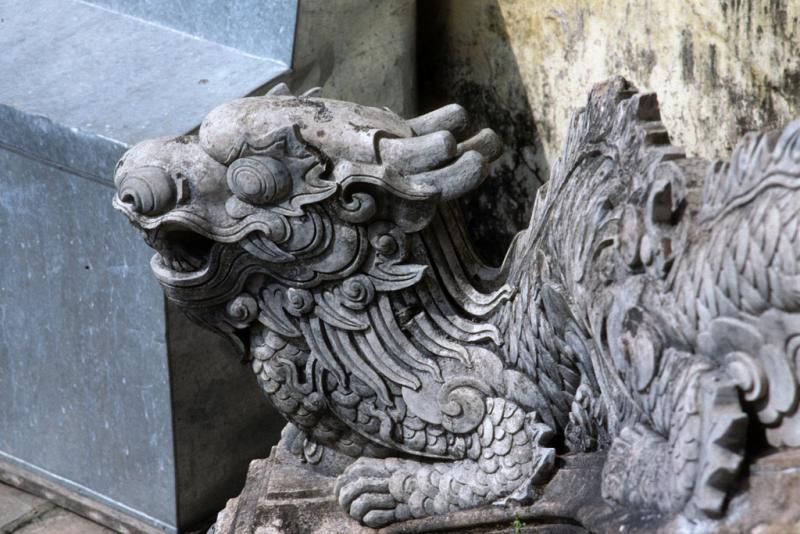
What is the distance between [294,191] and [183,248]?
0.75 ft

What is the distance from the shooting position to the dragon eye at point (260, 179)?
204 centimetres

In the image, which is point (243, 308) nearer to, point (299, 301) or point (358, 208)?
point (299, 301)

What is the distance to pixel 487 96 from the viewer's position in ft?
11.4

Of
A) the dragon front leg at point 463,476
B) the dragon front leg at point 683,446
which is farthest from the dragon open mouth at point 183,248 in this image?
the dragon front leg at point 683,446

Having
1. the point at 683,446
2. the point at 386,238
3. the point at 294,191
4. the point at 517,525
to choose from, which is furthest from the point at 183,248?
the point at 683,446

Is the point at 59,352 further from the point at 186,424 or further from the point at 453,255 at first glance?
the point at 453,255

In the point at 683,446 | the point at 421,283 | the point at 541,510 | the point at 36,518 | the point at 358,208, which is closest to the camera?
the point at 683,446

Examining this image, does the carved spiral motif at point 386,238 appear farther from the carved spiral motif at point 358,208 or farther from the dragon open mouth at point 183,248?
the dragon open mouth at point 183,248

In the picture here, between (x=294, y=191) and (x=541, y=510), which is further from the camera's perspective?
(x=294, y=191)

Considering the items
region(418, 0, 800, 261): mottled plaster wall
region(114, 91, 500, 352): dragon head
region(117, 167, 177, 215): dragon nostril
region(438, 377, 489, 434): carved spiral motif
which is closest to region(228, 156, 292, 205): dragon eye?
region(114, 91, 500, 352): dragon head

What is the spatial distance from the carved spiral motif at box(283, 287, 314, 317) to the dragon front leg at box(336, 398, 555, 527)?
0.30 m

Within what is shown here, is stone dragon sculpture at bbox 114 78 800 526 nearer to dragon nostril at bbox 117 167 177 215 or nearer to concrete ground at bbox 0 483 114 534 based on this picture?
dragon nostril at bbox 117 167 177 215

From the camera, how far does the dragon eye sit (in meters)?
2.04

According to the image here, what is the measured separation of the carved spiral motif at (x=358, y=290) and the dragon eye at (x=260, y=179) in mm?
179
